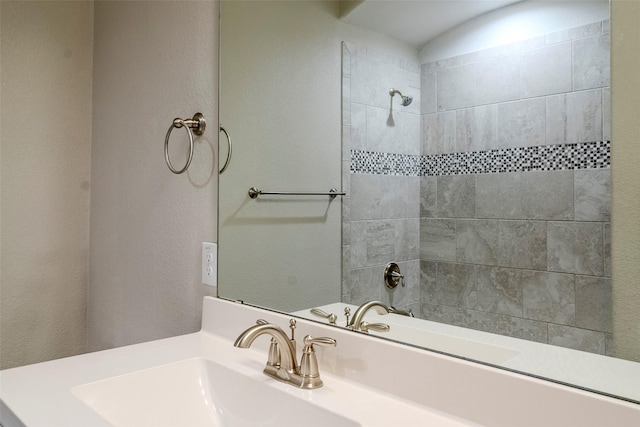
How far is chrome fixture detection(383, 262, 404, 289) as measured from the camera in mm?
1026

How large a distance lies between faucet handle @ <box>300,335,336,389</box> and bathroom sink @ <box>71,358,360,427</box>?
0.05 meters

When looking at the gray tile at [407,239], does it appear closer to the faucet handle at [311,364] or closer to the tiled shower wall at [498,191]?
the tiled shower wall at [498,191]

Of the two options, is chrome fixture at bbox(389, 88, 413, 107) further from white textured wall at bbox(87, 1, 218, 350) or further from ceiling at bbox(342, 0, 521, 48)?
white textured wall at bbox(87, 1, 218, 350)

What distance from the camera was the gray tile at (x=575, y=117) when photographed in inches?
30.2

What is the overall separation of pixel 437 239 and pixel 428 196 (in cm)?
9

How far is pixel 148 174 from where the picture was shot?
5.73 ft

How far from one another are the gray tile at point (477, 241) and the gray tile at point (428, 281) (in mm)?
59

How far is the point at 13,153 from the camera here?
76.2 inches

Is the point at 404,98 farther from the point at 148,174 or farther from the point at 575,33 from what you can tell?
the point at 148,174

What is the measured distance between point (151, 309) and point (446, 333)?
1144 mm

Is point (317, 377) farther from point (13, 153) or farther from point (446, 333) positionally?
point (13, 153)

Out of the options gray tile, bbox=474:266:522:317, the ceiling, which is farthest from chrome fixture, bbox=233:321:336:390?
the ceiling

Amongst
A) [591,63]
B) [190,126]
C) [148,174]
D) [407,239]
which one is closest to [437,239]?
[407,239]

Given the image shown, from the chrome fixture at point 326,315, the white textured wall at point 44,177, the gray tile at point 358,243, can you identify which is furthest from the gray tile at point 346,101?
the white textured wall at point 44,177
